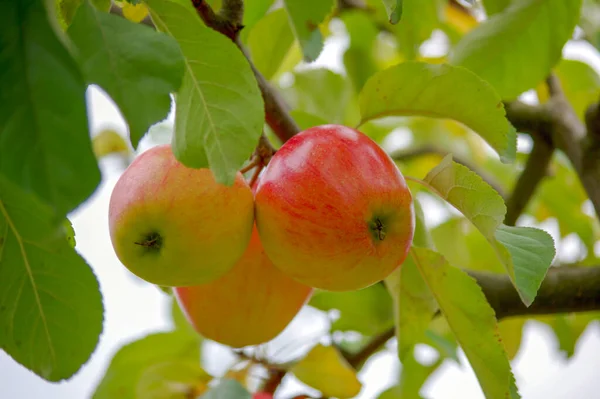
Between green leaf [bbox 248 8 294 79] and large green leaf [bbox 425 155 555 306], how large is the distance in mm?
361

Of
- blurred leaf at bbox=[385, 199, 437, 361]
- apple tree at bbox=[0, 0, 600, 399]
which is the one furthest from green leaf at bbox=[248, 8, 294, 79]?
blurred leaf at bbox=[385, 199, 437, 361]

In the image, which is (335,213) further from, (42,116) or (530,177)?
(530,177)

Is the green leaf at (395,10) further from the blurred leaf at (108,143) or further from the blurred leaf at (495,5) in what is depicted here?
the blurred leaf at (108,143)

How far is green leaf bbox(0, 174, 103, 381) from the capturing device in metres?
0.51

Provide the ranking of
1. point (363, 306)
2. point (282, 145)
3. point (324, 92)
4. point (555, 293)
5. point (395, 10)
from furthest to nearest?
point (324, 92), point (363, 306), point (555, 293), point (282, 145), point (395, 10)

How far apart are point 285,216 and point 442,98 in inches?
7.5

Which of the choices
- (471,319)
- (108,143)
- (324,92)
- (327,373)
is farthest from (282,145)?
(108,143)

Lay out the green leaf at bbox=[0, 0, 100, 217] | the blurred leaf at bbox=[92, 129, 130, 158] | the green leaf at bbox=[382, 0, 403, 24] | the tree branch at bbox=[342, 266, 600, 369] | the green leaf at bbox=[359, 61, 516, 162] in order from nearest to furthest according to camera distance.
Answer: the green leaf at bbox=[0, 0, 100, 217] → the green leaf at bbox=[382, 0, 403, 24] → the green leaf at bbox=[359, 61, 516, 162] → the tree branch at bbox=[342, 266, 600, 369] → the blurred leaf at bbox=[92, 129, 130, 158]

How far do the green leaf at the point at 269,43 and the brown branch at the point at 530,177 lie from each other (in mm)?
385

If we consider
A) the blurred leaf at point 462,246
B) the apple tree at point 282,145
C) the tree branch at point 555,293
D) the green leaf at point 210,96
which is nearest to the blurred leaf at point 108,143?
the apple tree at point 282,145

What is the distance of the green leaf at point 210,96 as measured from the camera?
45 cm

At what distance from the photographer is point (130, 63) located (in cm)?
39

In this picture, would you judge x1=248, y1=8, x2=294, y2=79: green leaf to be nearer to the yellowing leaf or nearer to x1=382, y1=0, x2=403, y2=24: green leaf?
the yellowing leaf

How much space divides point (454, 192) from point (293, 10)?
0.70ft
